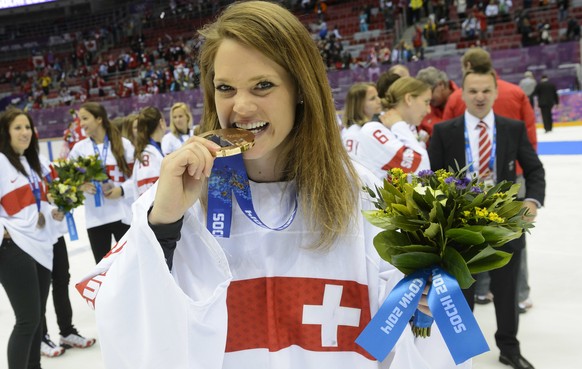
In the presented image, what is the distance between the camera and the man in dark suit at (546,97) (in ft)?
40.4

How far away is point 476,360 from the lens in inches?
129

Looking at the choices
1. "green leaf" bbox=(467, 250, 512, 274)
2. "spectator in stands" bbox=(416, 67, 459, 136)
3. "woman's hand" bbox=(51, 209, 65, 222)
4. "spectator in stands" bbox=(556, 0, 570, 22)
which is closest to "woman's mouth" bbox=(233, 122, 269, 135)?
"green leaf" bbox=(467, 250, 512, 274)

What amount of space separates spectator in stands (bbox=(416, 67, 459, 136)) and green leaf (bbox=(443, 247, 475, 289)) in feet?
11.8

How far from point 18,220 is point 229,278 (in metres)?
2.53

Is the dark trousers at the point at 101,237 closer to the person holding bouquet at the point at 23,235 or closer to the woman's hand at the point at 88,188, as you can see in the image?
the woman's hand at the point at 88,188

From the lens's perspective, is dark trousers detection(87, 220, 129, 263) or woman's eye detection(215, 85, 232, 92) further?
dark trousers detection(87, 220, 129, 263)

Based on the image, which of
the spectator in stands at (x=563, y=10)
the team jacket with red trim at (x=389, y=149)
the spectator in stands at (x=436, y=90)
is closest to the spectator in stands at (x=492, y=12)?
the spectator in stands at (x=563, y=10)

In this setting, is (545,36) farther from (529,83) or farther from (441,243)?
(441,243)

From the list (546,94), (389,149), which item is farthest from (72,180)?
(546,94)

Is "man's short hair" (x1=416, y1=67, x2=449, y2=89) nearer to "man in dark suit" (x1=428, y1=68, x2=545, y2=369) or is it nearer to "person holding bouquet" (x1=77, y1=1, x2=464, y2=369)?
"man in dark suit" (x1=428, y1=68, x2=545, y2=369)

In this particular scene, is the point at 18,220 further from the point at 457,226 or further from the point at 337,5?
the point at 337,5

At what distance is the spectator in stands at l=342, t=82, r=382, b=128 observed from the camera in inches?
157

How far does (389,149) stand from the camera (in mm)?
3412

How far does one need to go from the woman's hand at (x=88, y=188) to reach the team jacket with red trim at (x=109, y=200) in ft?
0.12
